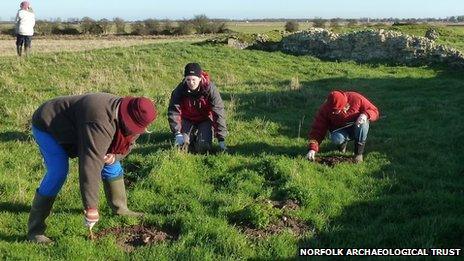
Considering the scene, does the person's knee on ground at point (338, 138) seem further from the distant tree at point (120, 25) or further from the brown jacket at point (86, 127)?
the distant tree at point (120, 25)

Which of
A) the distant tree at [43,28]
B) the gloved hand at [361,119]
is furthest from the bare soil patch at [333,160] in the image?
the distant tree at [43,28]

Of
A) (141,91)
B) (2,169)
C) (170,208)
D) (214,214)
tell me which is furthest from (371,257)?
(141,91)

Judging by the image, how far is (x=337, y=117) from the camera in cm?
848

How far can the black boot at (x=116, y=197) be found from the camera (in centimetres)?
604

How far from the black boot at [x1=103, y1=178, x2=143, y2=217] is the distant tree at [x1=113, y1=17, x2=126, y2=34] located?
54604 mm

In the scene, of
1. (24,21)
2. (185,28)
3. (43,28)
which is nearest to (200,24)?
(185,28)

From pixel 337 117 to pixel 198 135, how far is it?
2369 millimetres

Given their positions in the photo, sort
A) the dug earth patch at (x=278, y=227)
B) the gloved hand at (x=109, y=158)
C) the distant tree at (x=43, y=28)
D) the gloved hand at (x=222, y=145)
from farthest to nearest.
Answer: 1. the distant tree at (x=43, y=28)
2. the gloved hand at (x=222, y=145)
3. the dug earth patch at (x=278, y=227)
4. the gloved hand at (x=109, y=158)

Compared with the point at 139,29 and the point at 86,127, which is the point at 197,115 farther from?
the point at 139,29

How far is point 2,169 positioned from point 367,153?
5.93 meters

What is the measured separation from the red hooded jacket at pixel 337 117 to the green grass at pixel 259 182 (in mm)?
463

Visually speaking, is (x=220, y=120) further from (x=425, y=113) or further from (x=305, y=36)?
(x=305, y=36)

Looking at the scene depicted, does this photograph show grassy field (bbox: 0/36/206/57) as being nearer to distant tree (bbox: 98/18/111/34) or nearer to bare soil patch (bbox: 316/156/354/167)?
distant tree (bbox: 98/18/111/34)

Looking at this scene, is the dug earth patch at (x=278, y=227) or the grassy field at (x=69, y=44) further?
the grassy field at (x=69, y=44)
